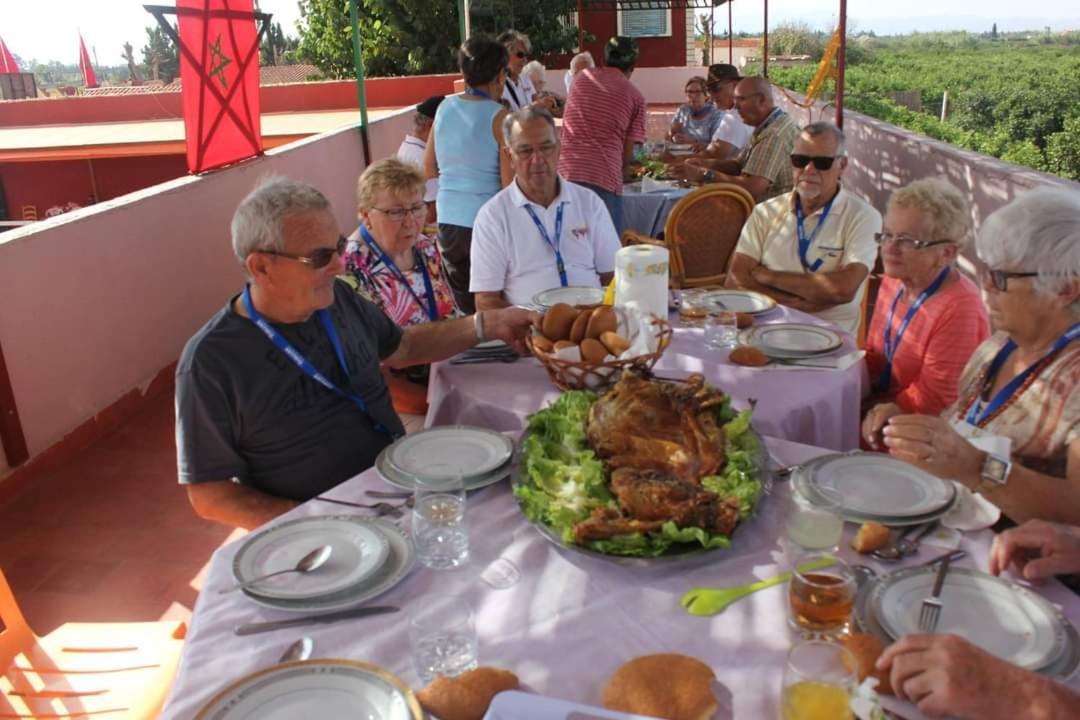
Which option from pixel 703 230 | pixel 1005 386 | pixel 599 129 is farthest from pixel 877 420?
pixel 599 129

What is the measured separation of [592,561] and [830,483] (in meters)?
0.65

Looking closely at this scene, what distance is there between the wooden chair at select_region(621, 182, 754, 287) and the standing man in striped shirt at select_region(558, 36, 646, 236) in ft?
3.30

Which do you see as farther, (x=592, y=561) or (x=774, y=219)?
(x=774, y=219)

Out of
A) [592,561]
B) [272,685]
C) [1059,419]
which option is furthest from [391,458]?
[1059,419]

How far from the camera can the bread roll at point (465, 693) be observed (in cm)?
133

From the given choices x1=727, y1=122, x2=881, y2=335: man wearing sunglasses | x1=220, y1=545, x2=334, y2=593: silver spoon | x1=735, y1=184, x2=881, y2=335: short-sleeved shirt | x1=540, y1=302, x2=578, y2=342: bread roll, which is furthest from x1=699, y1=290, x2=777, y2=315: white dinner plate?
x1=220, y1=545, x2=334, y2=593: silver spoon

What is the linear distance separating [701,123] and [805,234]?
603 centimetres

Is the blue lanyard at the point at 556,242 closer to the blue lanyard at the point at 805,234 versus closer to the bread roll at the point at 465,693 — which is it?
the blue lanyard at the point at 805,234

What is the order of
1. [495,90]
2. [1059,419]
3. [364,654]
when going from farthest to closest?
[495,90], [1059,419], [364,654]

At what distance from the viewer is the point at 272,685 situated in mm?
1391

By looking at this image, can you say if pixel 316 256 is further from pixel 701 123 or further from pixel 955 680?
pixel 701 123

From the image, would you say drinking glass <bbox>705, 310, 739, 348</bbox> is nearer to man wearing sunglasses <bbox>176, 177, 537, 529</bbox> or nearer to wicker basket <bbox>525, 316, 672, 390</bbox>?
wicker basket <bbox>525, 316, 672, 390</bbox>

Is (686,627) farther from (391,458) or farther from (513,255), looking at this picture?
(513,255)

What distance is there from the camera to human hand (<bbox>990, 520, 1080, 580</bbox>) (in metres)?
1.62
